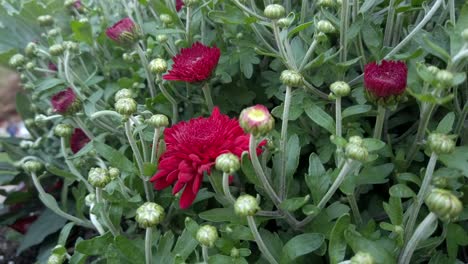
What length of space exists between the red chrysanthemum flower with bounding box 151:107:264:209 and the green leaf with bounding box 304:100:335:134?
121 millimetres

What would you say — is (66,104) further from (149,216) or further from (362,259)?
(362,259)

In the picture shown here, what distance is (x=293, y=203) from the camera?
70cm

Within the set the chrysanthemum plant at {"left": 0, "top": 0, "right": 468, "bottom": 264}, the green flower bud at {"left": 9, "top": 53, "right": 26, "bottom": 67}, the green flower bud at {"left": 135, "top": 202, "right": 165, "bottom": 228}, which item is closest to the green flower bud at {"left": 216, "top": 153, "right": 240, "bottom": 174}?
the chrysanthemum plant at {"left": 0, "top": 0, "right": 468, "bottom": 264}

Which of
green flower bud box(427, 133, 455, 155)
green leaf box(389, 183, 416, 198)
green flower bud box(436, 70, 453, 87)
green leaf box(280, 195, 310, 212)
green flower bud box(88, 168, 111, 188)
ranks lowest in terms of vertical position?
green leaf box(280, 195, 310, 212)

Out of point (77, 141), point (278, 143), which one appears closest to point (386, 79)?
point (278, 143)

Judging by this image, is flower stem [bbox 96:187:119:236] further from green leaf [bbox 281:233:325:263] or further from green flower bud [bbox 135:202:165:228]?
green leaf [bbox 281:233:325:263]

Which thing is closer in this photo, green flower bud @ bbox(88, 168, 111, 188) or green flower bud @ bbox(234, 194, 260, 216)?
green flower bud @ bbox(234, 194, 260, 216)

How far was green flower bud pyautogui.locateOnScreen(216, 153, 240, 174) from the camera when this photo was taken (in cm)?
62

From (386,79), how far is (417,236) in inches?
8.6

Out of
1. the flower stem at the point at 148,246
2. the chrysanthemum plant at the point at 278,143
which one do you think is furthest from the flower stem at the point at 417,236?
the flower stem at the point at 148,246

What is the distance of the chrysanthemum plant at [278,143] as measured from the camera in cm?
66

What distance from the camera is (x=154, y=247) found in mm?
782

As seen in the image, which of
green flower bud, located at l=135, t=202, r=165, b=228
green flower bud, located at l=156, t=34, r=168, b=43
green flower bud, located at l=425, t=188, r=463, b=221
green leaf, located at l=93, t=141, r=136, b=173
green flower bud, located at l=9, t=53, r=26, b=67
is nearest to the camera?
green flower bud, located at l=425, t=188, r=463, b=221

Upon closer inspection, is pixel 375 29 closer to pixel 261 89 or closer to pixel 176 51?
pixel 261 89
